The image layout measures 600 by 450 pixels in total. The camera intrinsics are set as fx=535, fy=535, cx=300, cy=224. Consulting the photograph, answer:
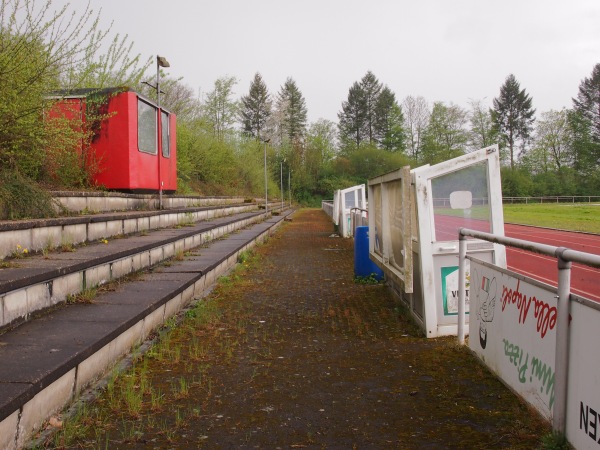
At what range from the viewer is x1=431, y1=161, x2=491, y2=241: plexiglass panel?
17.7ft

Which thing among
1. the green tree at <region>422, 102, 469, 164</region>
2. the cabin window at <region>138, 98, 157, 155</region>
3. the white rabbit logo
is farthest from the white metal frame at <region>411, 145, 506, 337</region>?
the green tree at <region>422, 102, 469, 164</region>

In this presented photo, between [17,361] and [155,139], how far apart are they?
9104 millimetres

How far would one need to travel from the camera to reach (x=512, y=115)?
74812 mm

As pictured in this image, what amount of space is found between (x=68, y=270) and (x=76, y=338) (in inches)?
44.4

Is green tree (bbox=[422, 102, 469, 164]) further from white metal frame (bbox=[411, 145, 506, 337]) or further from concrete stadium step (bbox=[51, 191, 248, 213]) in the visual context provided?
white metal frame (bbox=[411, 145, 506, 337])

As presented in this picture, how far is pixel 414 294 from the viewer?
5875 mm

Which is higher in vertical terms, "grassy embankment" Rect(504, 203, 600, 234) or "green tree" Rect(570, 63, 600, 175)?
"green tree" Rect(570, 63, 600, 175)

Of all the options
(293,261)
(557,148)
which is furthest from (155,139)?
(557,148)

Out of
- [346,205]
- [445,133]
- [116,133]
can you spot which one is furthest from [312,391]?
[445,133]

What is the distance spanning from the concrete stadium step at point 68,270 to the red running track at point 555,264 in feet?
15.1

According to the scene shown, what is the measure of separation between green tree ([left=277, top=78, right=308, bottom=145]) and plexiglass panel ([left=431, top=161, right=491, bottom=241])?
74051 mm

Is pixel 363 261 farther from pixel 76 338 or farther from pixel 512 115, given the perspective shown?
pixel 512 115

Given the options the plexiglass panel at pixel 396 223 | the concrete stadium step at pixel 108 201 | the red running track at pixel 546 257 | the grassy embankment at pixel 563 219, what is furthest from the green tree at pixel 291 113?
the plexiglass panel at pixel 396 223

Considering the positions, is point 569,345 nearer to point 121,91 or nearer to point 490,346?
point 490,346
